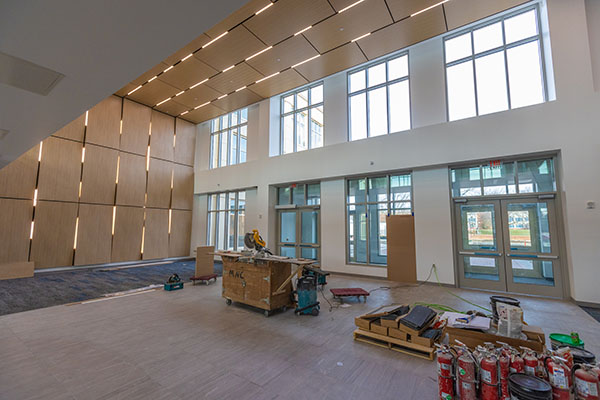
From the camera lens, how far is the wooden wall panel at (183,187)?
1173 centimetres

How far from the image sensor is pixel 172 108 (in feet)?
35.6

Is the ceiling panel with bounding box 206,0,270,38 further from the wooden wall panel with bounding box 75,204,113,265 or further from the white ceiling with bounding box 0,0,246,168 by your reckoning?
the wooden wall panel with bounding box 75,204,113,265

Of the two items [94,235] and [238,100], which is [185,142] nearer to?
[238,100]

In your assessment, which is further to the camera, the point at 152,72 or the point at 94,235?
the point at 94,235

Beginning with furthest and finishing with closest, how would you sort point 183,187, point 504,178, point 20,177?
point 183,187 < point 20,177 < point 504,178

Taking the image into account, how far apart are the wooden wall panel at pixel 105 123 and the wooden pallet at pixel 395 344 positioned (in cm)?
1075

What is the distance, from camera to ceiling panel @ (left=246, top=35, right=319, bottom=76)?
6.77 metres

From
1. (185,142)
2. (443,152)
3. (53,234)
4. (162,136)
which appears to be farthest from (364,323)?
(185,142)

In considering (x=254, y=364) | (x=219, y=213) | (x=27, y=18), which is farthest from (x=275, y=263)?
(x=219, y=213)

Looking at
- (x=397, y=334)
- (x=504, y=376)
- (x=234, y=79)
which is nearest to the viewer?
(x=504, y=376)

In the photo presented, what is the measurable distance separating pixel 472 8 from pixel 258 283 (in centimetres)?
729

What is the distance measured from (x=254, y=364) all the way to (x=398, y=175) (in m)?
6.24

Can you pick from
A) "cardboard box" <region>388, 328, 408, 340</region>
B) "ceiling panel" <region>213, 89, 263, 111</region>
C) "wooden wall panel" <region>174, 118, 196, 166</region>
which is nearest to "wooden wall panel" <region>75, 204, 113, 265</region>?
"wooden wall panel" <region>174, 118, 196, 166</region>

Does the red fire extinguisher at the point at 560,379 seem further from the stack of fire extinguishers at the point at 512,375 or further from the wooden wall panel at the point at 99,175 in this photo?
the wooden wall panel at the point at 99,175
